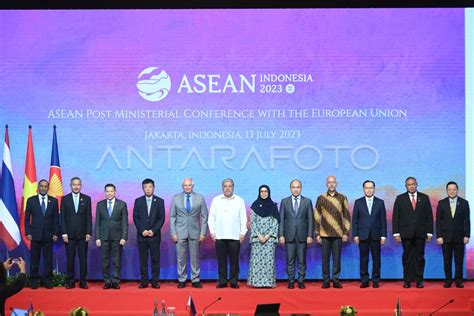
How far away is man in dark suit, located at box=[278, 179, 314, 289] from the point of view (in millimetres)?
10367

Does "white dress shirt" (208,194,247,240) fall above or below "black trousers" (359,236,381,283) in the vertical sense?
above

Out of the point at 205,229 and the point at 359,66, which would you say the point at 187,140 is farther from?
the point at 359,66

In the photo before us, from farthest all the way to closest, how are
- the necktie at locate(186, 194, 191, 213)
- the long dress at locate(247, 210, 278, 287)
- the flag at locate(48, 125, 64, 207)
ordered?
the flag at locate(48, 125, 64, 207), the necktie at locate(186, 194, 191, 213), the long dress at locate(247, 210, 278, 287)

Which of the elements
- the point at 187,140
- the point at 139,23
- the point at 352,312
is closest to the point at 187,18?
the point at 139,23

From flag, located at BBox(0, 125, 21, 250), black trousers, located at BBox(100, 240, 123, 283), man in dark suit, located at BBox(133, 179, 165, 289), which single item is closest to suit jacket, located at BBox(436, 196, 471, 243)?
man in dark suit, located at BBox(133, 179, 165, 289)

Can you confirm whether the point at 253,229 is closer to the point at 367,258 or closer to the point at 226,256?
the point at 226,256

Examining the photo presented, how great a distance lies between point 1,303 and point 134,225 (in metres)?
5.11

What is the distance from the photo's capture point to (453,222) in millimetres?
10414

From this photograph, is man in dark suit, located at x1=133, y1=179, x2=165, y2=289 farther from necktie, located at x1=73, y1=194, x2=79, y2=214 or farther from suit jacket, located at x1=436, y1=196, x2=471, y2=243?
suit jacket, located at x1=436, y1=196, x2=471, y2=243

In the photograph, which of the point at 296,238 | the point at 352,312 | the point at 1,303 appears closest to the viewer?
the point at 1,303

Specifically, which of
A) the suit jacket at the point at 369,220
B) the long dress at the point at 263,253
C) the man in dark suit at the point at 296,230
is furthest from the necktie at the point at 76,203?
the suit jacket at the point at 369,220

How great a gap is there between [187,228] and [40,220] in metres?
1.84

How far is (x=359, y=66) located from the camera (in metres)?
11.2

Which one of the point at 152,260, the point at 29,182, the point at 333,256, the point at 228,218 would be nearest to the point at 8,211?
the point at 29,182
